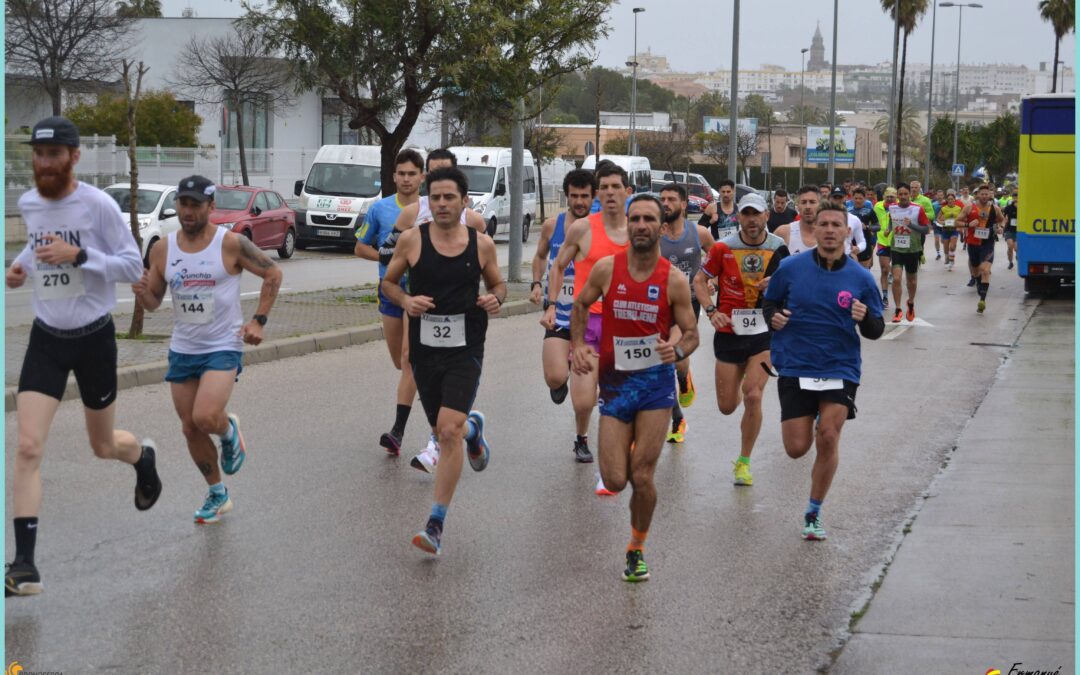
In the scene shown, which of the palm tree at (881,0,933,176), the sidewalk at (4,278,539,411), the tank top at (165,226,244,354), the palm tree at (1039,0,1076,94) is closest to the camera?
the tank top at (165,226,244,354)

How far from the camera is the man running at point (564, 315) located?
29.2 feet

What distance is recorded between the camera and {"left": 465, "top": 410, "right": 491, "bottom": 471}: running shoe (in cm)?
814

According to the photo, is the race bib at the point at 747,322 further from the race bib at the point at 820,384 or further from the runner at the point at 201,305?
the runner at the point at 201,305

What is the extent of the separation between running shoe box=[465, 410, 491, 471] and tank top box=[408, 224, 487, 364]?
0.89 metres

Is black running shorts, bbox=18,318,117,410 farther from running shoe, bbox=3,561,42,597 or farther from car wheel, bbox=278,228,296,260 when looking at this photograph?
car wheel, bbox=278,228,296,260

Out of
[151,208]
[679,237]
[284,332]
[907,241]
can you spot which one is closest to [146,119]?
[151,208]

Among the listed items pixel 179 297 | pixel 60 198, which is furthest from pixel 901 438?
pixel 60 198

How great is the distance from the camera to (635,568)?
654cm

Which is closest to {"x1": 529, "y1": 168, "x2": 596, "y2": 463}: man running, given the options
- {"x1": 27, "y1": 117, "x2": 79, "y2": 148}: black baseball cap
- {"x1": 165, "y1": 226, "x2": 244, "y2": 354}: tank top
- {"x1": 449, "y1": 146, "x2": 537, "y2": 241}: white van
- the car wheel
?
{"x1": 165, "y1": 226, "x2": 244, "y2": 354}: tank top

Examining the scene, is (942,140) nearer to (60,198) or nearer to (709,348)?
(709,348)

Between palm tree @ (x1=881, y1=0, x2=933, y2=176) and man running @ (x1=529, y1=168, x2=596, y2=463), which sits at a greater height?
palm tree @ (x1=881, y1=0, x2=933, y2=176)

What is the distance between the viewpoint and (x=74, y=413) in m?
10.6

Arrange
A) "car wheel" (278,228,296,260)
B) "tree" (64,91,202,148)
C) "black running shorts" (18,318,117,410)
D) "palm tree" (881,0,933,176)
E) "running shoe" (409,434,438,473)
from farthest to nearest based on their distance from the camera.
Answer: "palm tree" (881,0,933,176)
"tree" (64,91,202,148)
"car wheel" (278,228,296,260)
"running shoe" (409,434,438,473)
"black running shorts" (18,318,117,410)

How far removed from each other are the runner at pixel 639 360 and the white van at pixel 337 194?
81.0 feet
